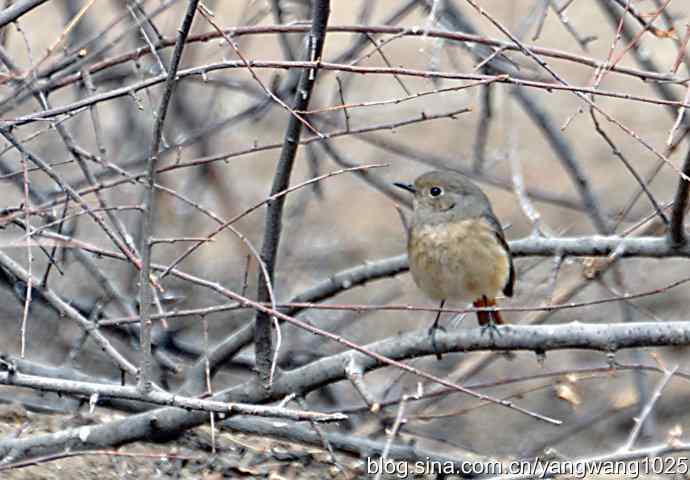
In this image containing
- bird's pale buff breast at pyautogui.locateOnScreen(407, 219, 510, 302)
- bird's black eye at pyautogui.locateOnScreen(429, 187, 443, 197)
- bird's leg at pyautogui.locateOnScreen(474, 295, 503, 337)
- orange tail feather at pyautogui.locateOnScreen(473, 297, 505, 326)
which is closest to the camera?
bird's leg at pyautogui.locateOnScreen(474, 295, 503, 337)

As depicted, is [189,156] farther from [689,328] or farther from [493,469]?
[689,328]

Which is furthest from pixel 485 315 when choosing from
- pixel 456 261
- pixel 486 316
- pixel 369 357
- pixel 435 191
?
pixel 369 357

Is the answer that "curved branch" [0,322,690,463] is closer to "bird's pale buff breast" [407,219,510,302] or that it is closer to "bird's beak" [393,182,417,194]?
"bird's pale buff breast" [407,219,510,302]

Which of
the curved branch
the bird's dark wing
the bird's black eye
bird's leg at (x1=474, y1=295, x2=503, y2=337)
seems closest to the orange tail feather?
bird's leg at (x1=474, y1=295, x2=503, y2=337)

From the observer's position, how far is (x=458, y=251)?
509 centimetres

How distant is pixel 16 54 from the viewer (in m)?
10.6

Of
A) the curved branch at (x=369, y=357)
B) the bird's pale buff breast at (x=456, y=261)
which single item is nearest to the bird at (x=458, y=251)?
the bird's pale buff breast at (x=456, y=261)

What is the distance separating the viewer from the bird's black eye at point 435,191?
538 cm

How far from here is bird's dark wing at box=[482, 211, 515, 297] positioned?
5.10 meters

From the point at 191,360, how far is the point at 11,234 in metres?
1.14

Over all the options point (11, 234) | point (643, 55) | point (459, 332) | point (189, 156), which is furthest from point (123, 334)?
point (189, 156)

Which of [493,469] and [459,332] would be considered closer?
[459,332]

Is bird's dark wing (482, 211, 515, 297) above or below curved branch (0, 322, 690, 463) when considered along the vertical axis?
above

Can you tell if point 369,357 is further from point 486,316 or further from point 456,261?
point 486,316
